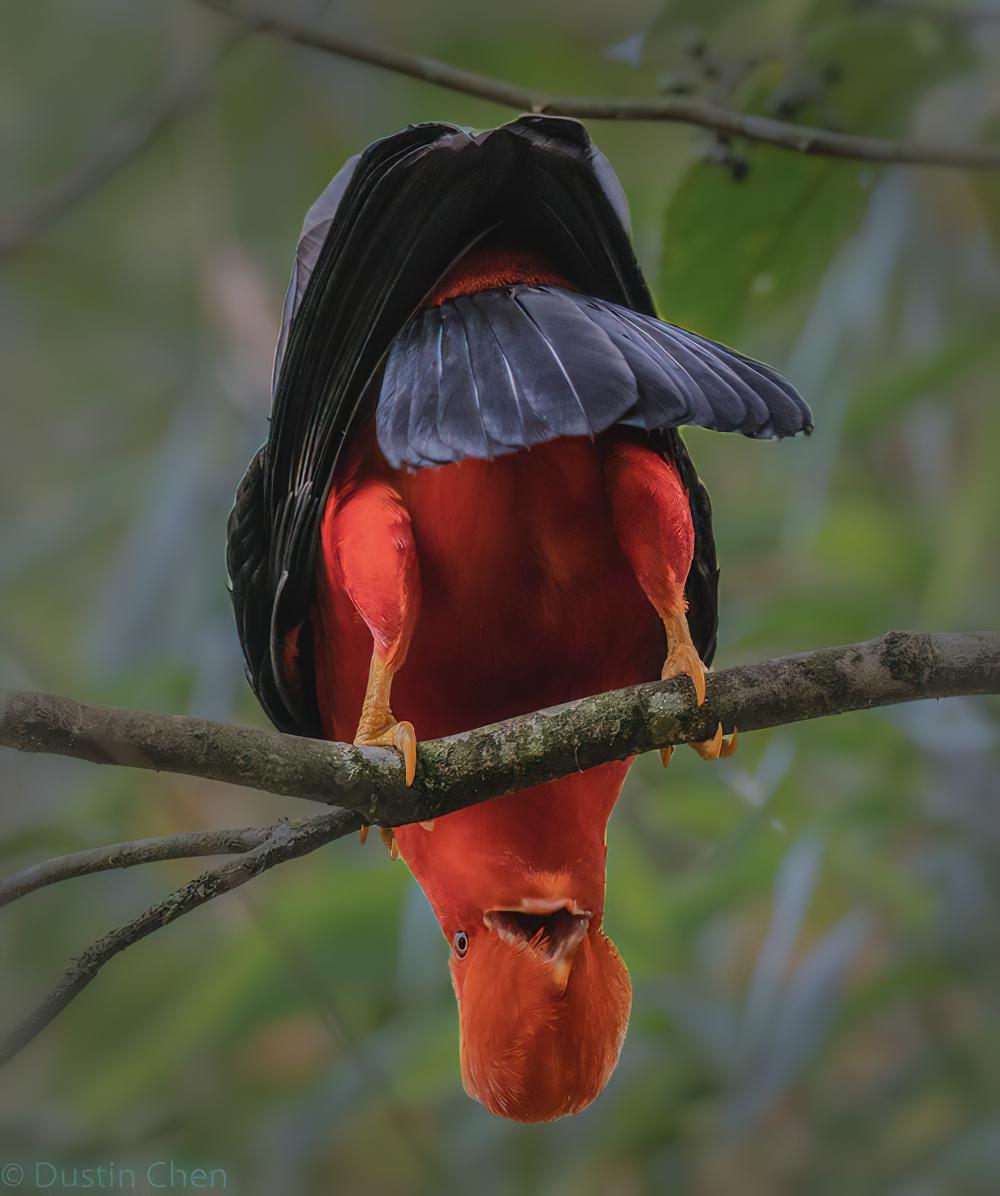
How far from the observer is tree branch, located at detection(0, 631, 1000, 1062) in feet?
4.15

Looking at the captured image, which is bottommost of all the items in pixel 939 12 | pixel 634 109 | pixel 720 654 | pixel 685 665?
pixel 720 654

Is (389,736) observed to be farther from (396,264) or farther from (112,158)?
(112,158)

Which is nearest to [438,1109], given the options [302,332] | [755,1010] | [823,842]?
[755,1010]

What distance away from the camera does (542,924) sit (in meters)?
1.88

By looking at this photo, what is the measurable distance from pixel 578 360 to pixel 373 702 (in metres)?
0.50

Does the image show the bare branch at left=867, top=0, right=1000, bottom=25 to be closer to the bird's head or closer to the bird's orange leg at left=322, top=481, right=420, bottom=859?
the bird's orange leg at left=322, top=481, right=420, bottom=859

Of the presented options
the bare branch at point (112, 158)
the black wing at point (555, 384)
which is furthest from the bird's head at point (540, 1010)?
the bare branch at point (112, 158)

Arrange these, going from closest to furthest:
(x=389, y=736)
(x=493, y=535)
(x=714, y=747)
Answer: (x=389, y=736), (x=714, y=747), (x=493, y=535)

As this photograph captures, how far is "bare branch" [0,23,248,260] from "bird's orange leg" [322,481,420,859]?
0.52 metres

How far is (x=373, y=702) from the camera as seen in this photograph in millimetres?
1700

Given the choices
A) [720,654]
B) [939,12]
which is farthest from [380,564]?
[720,654]

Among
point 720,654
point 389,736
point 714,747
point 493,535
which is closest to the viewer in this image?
point 389,736

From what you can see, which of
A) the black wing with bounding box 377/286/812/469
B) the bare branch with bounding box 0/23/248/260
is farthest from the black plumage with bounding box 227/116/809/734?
the bare branch with bounding box 0/23/248/260

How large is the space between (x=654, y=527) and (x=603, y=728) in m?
0.42
